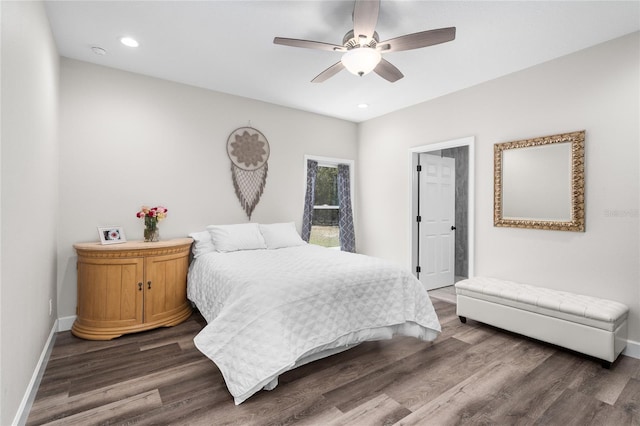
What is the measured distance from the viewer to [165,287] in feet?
10.7

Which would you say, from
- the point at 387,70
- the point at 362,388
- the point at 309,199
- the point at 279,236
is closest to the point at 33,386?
the point at 362,388

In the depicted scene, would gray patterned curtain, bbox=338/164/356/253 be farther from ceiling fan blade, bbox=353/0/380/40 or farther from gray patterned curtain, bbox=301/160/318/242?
ceiling fan blade, bbox=353/0/380/40

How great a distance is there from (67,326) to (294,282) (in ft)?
Result: 8.46

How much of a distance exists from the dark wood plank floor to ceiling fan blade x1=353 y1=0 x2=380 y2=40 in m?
2.48

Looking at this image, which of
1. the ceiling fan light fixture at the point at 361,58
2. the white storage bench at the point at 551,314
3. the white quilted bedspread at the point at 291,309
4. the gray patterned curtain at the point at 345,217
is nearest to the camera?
the white quilted bedspread at the point at 291,309

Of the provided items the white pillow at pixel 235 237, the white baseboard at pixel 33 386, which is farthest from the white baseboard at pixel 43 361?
the white pillow at pixel 235 237

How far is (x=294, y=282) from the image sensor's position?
7.66 feet

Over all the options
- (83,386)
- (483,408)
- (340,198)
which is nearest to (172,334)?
(83,386)

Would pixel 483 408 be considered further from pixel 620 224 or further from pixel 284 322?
pixel 620 224

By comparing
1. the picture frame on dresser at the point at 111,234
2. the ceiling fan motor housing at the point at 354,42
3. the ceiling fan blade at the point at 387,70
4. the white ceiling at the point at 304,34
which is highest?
the white ceiling at the point at 304,34

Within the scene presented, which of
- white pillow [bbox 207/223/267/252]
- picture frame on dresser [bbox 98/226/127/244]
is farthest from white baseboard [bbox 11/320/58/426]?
white pillow [bbox 207/223/267/252]

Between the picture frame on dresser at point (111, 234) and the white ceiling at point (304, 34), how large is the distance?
1718mm

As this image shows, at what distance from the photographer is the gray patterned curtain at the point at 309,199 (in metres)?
4.85

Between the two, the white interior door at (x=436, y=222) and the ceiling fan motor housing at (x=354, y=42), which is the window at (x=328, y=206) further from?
the ceiling fan motor housing at (x=354, y=42)
